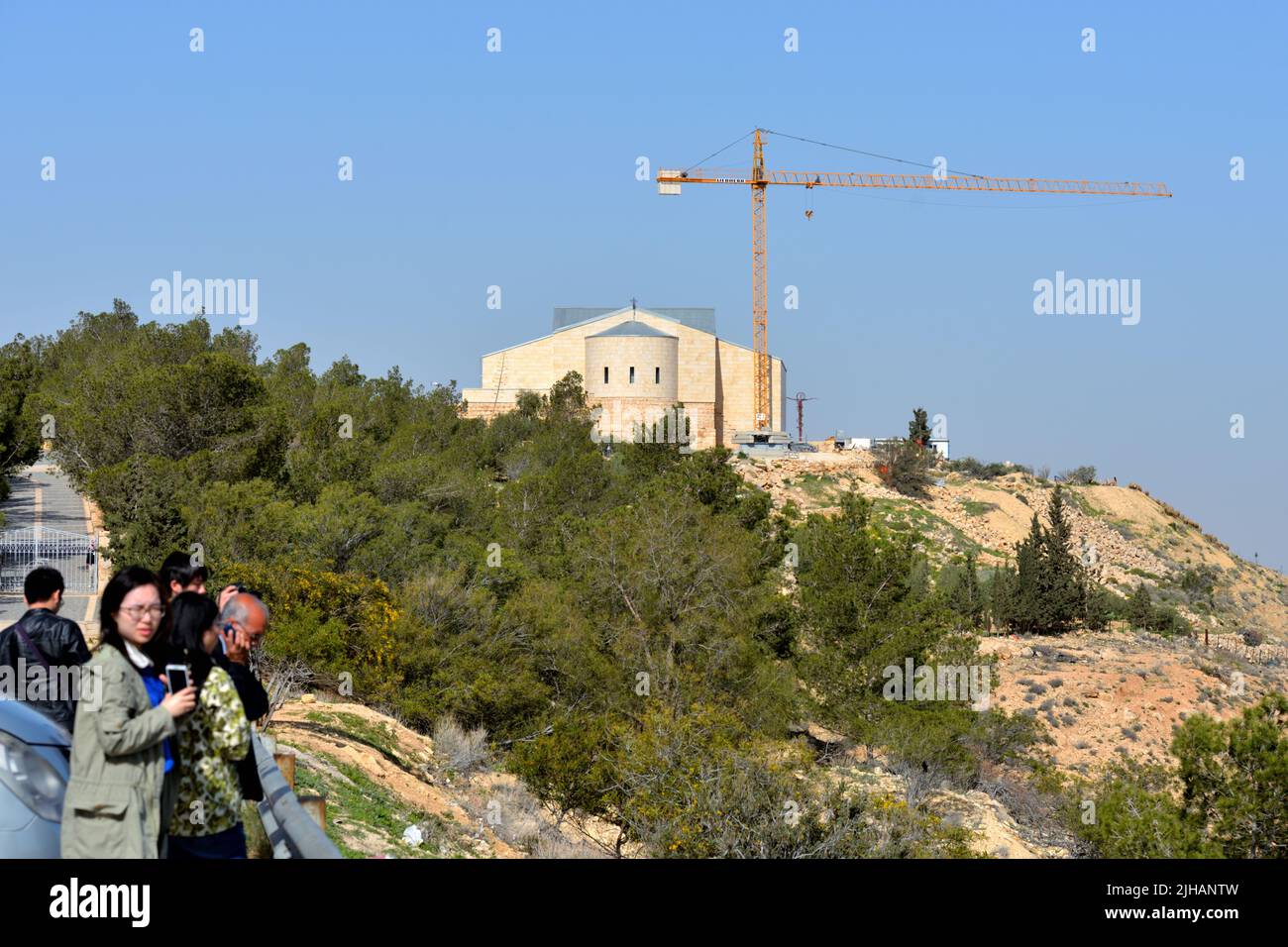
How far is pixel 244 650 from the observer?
5.74 m

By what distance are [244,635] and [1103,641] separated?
46907 millimetres

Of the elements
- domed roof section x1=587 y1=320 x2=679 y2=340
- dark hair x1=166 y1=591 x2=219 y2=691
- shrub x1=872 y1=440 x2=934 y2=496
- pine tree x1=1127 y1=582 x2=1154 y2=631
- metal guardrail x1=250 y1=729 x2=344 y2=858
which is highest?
domed roof section x1=587 y1=320 x2=679 y2=340

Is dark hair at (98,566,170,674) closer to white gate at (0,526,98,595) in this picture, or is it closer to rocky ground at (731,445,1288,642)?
white gate at (0,526,98,595)

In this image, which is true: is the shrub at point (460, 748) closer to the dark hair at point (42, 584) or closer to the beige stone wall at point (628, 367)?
the dark hair at point (42, 584)

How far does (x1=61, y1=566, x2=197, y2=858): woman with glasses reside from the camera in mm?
4434

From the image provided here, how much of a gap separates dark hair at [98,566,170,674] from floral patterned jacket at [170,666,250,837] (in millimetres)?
250

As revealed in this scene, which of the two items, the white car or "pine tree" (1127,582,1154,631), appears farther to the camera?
"pine tree" (1127,582,1154,631)

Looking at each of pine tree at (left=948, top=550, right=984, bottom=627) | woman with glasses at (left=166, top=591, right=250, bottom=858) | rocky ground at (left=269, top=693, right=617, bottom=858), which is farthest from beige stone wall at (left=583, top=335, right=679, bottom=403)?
woman with glasses at (left=166, top=591, right=250, bottom=858)

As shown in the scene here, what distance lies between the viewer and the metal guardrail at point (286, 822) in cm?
461

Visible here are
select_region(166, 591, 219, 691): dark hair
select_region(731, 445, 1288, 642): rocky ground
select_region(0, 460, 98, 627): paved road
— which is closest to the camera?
select_region(166, 591, 219, 691): dark hair

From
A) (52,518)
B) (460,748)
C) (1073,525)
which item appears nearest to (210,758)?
(460,748)

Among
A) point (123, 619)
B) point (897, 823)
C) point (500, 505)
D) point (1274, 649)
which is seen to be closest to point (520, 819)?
point (897, 823)

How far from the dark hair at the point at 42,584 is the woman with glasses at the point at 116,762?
2.72 m
